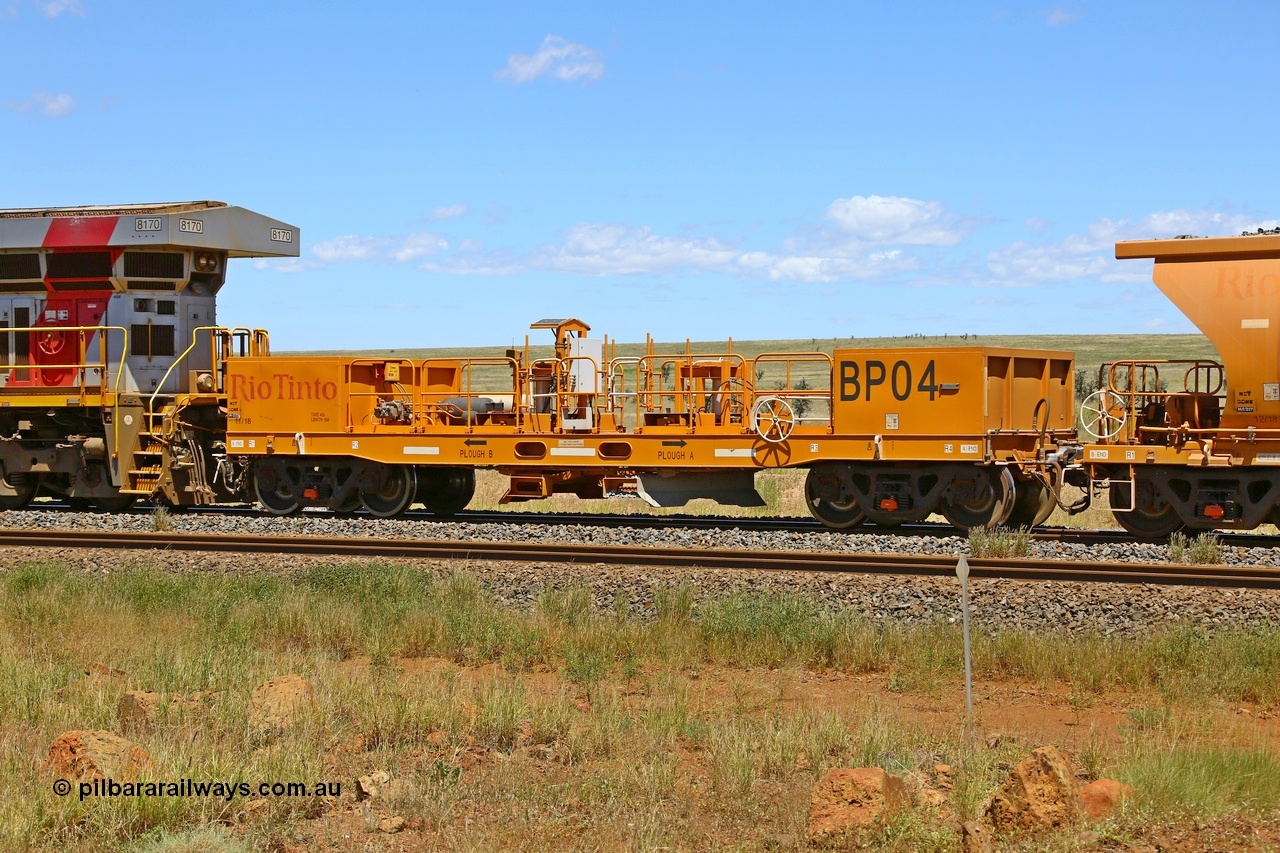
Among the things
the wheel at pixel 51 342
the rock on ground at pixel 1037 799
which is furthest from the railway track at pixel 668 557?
the rock on ground at pixel 1037 799

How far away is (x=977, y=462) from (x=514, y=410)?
19.6 feet

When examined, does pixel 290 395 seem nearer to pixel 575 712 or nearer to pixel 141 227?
pixel 141 227

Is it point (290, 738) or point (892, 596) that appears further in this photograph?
point (892, 596)

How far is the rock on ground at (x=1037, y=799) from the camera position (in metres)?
6.20

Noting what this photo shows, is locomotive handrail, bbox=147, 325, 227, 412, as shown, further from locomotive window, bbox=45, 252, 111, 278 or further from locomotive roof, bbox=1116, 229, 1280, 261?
locomotive roof, bbox=1116, 229, 1280, 261

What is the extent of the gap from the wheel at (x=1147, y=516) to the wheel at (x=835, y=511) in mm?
2944

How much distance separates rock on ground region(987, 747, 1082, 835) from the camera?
620 centimetres

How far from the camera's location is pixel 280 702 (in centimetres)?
799

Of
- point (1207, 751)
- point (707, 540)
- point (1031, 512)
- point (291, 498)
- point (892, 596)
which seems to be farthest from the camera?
point (291, 498)

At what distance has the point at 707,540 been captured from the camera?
14.5 metres

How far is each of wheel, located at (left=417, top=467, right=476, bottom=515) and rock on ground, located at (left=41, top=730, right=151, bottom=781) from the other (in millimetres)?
11121

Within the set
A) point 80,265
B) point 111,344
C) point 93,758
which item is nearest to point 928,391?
point 93,758

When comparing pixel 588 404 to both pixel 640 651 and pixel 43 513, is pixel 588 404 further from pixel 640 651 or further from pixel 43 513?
pixel 43 513

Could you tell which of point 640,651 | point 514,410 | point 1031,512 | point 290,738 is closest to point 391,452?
point 514,410
